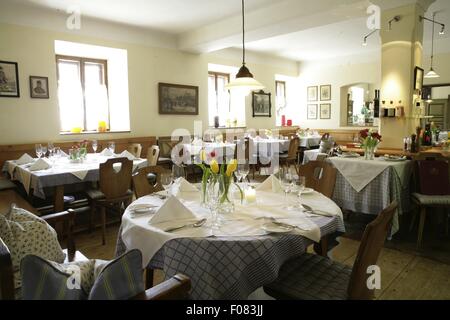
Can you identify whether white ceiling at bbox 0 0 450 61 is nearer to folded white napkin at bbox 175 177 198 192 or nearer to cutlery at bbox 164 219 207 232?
folded white napkin at bbox 175 177 198 192

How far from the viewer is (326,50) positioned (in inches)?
347

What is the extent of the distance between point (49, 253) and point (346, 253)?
2529mm

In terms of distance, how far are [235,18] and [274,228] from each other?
516 centimetres

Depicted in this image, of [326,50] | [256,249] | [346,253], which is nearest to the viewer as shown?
[256,249]

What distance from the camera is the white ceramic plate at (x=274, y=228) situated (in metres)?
1.55

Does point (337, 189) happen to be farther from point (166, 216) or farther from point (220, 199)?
point (166, 216)

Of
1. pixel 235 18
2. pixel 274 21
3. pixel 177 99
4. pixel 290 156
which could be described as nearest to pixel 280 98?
pixel 290 156

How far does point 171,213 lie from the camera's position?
1729 mm

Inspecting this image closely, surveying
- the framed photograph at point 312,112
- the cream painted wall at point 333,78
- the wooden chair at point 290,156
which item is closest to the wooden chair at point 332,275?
the wooden chair at point 290,156

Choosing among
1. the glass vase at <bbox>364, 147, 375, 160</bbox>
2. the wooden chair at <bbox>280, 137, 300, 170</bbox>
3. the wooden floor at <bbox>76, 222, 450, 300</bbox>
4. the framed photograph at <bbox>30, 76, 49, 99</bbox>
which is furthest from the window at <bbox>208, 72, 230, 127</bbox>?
the wooden floor at <bbox>76, 222, 450, 300</bbox>

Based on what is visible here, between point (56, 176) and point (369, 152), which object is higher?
point (369, 152)

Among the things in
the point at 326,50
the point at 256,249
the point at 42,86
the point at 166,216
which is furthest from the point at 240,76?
the point at 326,50

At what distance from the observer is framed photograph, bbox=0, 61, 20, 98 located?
5004 mm

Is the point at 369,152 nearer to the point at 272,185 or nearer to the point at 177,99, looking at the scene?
the point at 272,185
